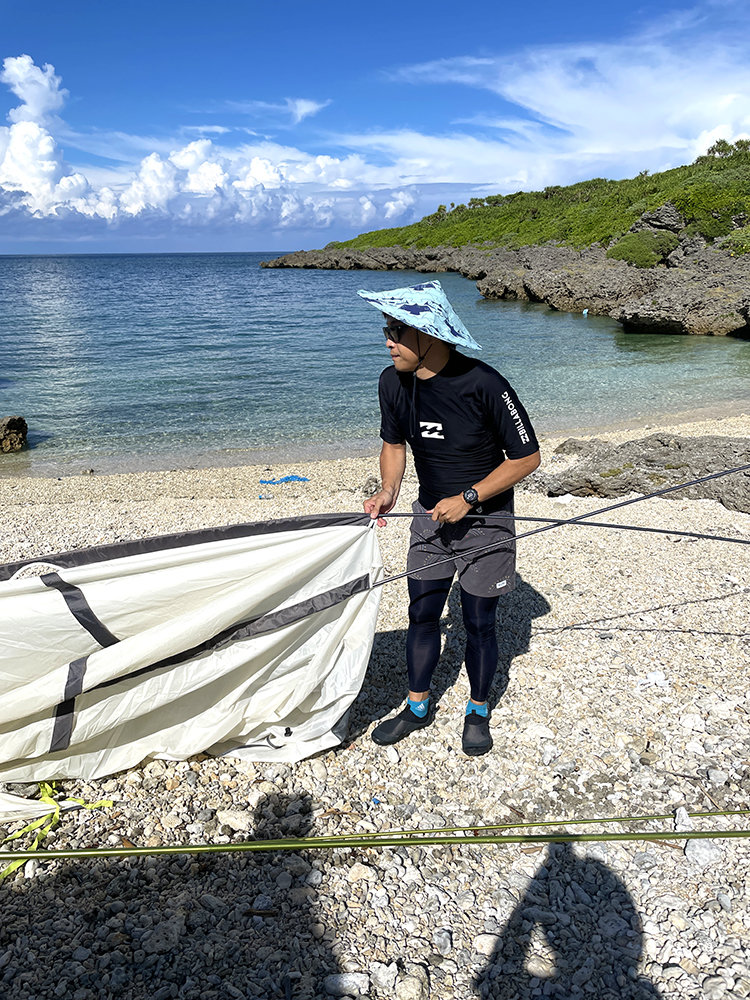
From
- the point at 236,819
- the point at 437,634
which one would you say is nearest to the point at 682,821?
the point at 437,634

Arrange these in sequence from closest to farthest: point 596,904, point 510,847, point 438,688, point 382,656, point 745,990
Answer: point 745,990
point 596,904
point 510,847
point 438,688
point 382,656

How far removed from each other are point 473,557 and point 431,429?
2.48 ft

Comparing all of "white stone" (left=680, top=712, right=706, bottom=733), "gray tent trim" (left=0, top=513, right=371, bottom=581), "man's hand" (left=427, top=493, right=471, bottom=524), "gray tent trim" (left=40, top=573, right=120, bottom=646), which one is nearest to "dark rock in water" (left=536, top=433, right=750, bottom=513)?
"white stone" (left=680, top=712, right=706, bottom=733)

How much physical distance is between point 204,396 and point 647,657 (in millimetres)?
17178

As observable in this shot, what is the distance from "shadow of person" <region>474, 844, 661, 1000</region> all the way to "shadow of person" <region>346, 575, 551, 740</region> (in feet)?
4.52

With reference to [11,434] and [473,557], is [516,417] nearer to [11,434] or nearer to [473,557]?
[473,557]

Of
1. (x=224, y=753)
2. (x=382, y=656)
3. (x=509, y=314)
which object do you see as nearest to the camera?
(x=224, y=753)

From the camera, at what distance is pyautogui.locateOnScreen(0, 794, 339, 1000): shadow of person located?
2559mm

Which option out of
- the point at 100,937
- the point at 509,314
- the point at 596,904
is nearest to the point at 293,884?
the point at 100,937

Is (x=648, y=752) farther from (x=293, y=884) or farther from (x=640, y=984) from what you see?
(x=293, y=884)

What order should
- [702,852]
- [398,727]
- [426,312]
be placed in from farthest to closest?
[398,727] < [426,312] < [702,852]

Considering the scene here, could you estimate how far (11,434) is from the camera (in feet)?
49.3

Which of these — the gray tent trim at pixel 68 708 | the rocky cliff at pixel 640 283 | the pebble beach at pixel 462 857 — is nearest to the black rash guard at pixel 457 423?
the pebble beach at pixel 462 857

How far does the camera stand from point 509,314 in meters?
38.9
